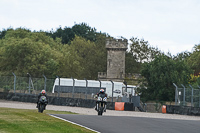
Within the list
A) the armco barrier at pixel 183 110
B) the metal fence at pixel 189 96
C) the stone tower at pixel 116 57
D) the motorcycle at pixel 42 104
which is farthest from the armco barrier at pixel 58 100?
the stone tower at pixel 116 57

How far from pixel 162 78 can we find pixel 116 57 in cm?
2743

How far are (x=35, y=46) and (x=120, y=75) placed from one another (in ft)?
57.1

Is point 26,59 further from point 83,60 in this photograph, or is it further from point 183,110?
point 183,110

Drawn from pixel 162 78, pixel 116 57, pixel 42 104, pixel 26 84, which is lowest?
pixel 42 104

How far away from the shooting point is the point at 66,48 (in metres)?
114

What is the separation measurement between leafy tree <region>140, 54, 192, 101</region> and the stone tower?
74.1 feet

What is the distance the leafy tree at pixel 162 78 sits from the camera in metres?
65.0

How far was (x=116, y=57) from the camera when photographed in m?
93.6

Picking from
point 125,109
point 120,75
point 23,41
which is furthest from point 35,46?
point 125,109

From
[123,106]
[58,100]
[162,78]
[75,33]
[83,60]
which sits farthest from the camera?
[75,33]

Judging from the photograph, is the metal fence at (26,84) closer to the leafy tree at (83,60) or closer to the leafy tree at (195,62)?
the leafy tree at (83,60)

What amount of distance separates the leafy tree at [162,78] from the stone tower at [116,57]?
22.6 metres

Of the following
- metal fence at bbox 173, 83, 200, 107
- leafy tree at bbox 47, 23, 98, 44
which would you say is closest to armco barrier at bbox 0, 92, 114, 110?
metal fence at bbox 173, 83, 200, 107

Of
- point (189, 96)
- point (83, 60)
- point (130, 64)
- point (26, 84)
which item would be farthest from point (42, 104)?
point (83, 60)
